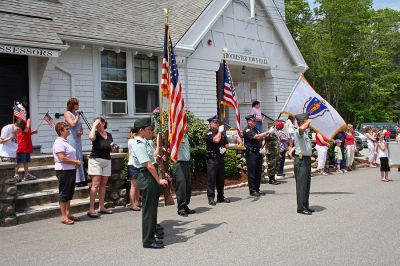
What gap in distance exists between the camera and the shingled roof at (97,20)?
11.3 m

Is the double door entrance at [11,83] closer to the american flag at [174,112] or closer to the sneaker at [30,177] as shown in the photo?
the sneaker at [30,177]

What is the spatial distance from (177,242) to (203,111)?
9.77 meters

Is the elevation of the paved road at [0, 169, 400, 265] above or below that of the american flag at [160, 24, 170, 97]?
below

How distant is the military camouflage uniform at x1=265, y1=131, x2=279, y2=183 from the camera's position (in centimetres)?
1334

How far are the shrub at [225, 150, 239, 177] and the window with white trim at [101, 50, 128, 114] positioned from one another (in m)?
3.53

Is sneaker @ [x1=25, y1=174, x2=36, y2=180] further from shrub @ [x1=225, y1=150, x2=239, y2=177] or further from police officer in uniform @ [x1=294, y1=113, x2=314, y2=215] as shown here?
shrub @ [x1=225, y1=150, x2=239, y2=177]

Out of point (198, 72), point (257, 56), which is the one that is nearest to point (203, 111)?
point (198, 72)

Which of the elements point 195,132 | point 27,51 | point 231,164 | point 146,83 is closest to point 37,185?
point 27,51

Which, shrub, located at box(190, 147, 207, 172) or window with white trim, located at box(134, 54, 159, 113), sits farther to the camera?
window with white trim, located at box(134, 54, 159, 113)

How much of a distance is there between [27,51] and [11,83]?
1278mm

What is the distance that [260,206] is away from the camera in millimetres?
9516

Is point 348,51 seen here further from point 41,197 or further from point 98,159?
point 41,197

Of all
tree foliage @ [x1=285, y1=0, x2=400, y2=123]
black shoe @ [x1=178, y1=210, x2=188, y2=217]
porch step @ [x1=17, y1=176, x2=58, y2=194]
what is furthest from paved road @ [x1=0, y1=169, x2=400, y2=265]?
tree foliage @ [x1=285, y1=0, x2=400, y2=123]

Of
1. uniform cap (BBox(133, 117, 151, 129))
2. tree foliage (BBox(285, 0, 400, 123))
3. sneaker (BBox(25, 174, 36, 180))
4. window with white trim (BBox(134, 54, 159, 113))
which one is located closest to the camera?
uniform cap (BBox(133, 117, 151, 129))
